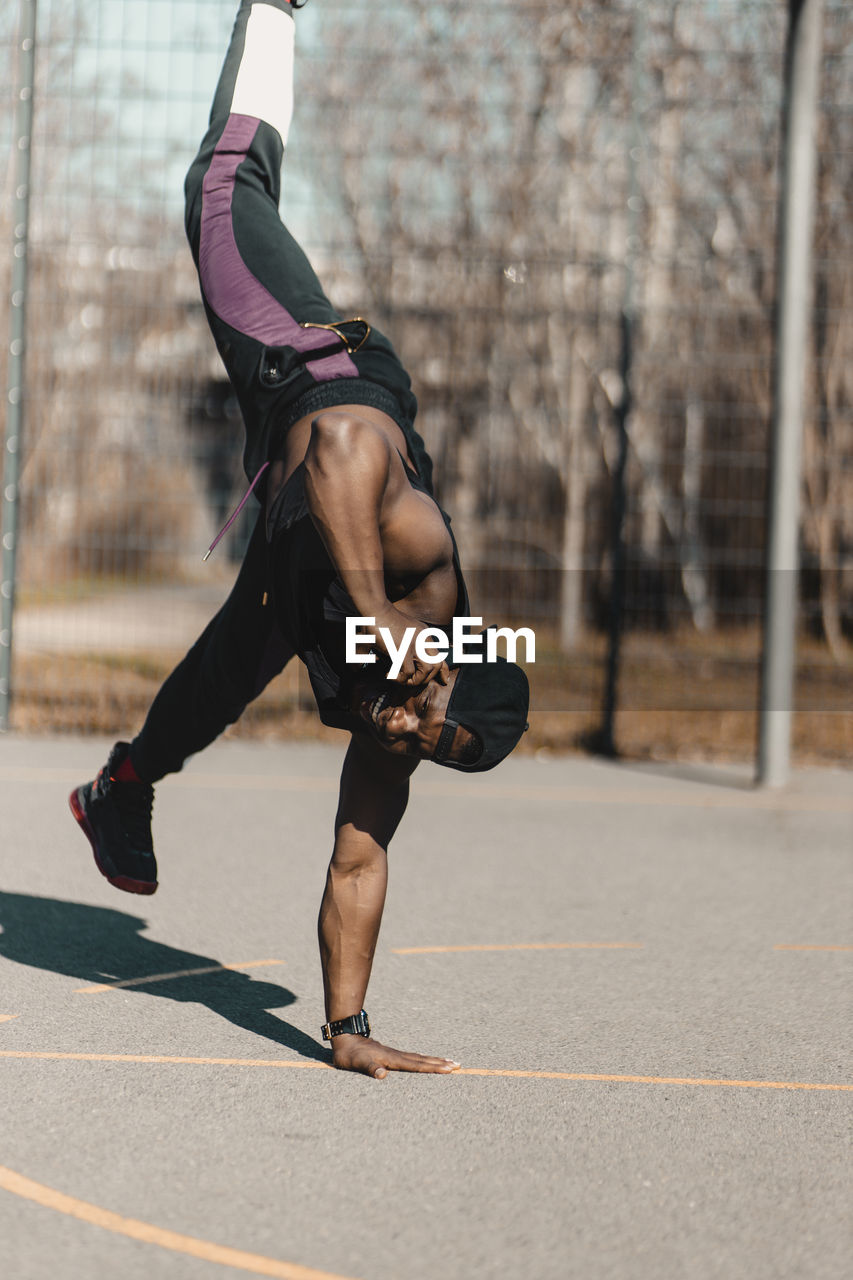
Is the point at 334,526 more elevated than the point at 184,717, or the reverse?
the point at 334,526

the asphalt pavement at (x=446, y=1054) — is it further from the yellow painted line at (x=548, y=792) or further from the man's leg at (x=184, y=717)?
the yellow painted line at (x=548, y=792)

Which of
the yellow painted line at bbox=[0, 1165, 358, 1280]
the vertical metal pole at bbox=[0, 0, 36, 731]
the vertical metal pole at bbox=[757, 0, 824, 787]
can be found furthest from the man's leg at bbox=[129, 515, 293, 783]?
the vertical metal pole at bbox=[0, 0, 36, 731]

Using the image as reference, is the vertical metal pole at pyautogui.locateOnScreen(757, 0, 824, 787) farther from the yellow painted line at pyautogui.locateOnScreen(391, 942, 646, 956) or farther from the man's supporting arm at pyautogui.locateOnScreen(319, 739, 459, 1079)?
the man's supporting arm at pyautogui.locateOnScreen(319, 739, 459, 1079)

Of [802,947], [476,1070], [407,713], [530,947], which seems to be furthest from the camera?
[802,947]

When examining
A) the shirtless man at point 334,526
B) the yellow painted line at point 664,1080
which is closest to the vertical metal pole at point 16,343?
the shirtless man at point 334,526

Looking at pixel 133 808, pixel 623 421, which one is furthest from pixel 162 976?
pixel 623 421

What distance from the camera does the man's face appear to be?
140 inches

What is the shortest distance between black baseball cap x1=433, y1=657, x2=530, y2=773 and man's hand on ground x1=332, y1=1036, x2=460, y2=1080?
2.65 ft

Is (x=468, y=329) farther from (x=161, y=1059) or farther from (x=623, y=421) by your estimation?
(x=161, y=1059)

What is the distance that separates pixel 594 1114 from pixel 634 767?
5610 millimetres

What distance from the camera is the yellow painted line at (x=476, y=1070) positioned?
402 centimetres

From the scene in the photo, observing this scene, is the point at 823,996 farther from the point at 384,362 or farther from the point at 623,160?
the point at 623,160

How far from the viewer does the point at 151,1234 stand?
3020 mm

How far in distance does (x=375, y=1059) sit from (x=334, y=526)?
136 centimetres
